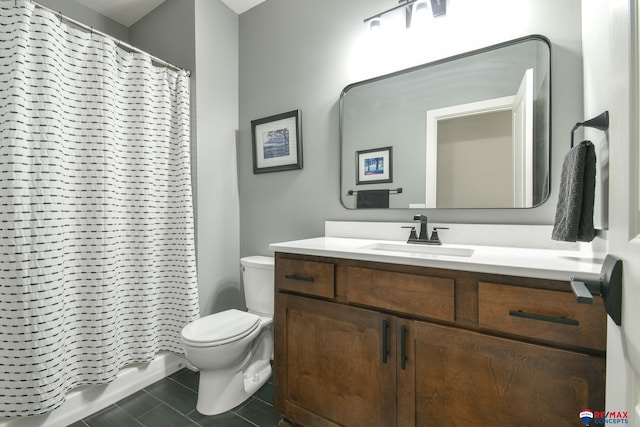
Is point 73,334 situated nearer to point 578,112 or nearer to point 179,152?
point 179,152

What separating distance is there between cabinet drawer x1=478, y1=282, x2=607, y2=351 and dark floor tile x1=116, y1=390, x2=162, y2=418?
1.78m

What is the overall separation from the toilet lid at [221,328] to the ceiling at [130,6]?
7.65ft

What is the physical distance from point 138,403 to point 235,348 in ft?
2.30

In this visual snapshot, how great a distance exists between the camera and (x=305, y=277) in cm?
133

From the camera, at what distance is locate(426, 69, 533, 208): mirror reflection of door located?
133 cm

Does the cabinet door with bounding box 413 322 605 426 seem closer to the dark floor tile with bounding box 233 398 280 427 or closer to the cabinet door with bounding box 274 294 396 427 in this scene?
the cabinet door with bounding box 274 294 396 427

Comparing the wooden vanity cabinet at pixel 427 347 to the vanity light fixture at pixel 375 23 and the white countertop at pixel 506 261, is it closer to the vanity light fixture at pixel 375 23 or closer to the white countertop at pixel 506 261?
the white countertop at pixel 506 261

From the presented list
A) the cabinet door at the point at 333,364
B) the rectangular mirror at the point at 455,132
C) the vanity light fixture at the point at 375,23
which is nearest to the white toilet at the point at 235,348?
the cabinet door at the point at 333,364

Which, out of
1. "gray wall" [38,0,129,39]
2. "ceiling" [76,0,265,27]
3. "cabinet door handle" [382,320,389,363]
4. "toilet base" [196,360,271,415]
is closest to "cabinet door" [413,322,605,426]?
"cabinet door handle" [382,320,389,363]

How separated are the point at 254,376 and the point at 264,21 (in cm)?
255

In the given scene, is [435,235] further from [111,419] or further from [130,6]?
[130,6]

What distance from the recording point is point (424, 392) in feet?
3.39

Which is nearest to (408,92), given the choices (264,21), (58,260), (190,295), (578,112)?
(578,112)

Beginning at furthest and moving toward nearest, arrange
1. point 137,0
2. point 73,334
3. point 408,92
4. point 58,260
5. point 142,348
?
point 137,0
point 142,348
point 408,92
point 73,334
point 58,260
